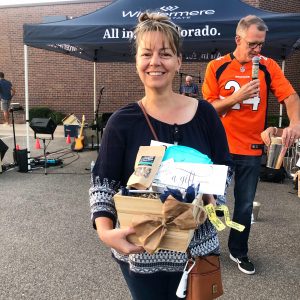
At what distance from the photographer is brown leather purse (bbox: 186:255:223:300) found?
145 centimetres

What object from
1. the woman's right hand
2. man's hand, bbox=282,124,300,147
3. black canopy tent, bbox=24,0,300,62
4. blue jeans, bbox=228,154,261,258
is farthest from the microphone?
black canopy tent, bbox=24,0,300,62

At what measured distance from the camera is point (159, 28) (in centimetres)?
142

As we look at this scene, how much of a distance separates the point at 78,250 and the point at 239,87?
234 cm

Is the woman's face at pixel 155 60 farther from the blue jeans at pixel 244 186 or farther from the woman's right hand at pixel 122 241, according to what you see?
the blue jeans at pixel 244 186

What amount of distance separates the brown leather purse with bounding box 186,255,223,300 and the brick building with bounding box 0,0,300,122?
1338 cm

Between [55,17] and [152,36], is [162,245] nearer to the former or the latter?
[152,36]

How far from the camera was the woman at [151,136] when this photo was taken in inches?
57.0

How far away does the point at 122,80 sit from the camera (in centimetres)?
1477

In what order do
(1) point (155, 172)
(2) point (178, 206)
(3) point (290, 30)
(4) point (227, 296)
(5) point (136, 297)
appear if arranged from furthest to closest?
(3) point (290, 30), (4) point (227, 296), (5) point (136, 297), (1) point (155, 172), (2) point (178, 206)

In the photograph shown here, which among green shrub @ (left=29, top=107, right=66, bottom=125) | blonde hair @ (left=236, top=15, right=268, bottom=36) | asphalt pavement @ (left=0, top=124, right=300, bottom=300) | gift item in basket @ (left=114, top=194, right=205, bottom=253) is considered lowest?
asphalt pavement @ (left=0, top=124, right=300, bottom=300)

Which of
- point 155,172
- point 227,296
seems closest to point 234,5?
point 227,296

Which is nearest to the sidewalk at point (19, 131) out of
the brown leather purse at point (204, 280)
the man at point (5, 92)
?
the man at point (5, 92)

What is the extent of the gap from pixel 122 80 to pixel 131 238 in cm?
1392

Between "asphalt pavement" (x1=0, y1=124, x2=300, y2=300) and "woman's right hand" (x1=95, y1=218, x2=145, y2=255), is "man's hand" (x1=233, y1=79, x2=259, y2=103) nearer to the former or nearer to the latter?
"asphalt pavement" (x1=0, y1=124, x2=300, y2=300)
